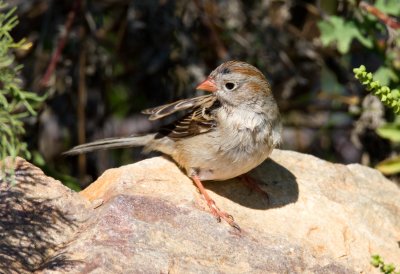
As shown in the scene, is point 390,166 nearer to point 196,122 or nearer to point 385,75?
point 385,75

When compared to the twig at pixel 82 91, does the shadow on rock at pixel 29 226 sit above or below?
above

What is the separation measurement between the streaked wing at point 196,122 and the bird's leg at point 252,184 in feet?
1.37

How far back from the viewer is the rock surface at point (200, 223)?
382cm

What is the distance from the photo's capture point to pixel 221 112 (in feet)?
16.3

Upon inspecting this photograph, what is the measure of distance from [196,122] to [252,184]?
1.88 feet

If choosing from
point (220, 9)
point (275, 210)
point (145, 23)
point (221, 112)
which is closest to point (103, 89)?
point (145, 23)

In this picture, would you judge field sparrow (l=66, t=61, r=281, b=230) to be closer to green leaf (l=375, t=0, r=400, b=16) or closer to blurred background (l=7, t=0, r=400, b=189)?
blurred background (l=7, t=0, r=400, b=189)

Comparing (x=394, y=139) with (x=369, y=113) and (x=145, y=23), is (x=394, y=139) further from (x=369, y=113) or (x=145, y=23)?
(x=145, y=23)

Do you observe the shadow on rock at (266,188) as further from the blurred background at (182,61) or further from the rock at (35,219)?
the blurred background at (182,61)

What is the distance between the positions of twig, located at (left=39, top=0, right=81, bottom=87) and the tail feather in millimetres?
683

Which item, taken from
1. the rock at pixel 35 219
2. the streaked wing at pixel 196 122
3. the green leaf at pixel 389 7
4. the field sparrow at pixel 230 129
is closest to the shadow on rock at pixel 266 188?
the field sparrow at pixel 230 129

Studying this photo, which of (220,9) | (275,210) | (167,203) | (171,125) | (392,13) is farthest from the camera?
(220,9)

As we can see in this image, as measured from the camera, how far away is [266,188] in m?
5.03

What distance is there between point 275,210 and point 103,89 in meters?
2.52
